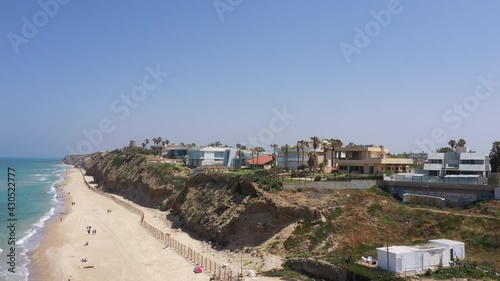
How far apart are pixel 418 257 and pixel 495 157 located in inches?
1111

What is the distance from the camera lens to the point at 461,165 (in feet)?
160

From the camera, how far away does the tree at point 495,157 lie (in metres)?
47.3

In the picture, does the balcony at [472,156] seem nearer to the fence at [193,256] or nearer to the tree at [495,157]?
the tree at [495,157]

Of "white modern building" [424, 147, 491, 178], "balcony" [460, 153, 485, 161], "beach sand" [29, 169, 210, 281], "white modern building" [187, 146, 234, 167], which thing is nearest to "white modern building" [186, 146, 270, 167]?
"white modern building" [187, 146, 234, 167]

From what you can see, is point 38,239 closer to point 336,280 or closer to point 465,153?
point 336,280

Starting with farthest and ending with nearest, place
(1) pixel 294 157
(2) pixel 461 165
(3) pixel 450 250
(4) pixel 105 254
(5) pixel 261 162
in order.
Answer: (5) pixel 261 162
(1) pixel 294 157
(2) pixel 461 165
(4) pixel 105 254
(3) pixel 450 250

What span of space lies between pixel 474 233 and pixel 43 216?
59.2 metres

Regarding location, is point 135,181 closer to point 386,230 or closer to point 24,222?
point 24,222

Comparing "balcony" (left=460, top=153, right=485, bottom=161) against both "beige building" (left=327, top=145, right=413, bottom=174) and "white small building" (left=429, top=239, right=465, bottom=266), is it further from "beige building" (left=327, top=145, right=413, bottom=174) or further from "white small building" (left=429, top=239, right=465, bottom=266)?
"white small building" (left=429, top=239, right=465, bottom=266)

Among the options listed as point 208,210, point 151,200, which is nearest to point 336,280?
point 208,210

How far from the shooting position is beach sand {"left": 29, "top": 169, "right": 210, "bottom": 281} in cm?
3475

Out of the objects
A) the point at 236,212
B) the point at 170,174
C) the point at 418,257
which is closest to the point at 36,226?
the point at 170,174

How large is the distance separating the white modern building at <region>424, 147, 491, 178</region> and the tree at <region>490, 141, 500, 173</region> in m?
0.58

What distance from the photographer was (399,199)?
147 feet
